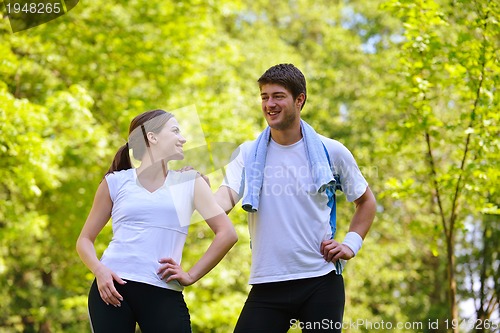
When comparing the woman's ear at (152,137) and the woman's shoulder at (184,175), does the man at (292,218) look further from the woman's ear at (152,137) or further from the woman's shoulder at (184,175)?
the woman's ear at (152,137)

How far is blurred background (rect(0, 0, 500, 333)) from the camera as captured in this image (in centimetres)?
609

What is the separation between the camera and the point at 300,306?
2.95 m

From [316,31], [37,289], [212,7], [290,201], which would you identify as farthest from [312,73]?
[290,201]

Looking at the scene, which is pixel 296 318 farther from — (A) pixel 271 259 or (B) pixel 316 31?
(B) pixel 316 31

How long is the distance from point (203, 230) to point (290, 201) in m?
11.1

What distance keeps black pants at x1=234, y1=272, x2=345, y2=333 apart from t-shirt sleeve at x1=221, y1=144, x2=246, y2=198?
1.43ft

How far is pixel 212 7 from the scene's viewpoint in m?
12.0

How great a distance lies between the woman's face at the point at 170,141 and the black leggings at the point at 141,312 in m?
0.55

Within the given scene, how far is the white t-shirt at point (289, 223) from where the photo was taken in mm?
2914

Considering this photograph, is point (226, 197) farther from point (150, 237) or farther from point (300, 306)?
point (300, 306)

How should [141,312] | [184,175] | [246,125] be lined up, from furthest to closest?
[246,125]
[184,175]
[141,312]

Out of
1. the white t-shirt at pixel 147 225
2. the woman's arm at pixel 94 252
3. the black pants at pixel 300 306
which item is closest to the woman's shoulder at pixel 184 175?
the white t-shirt at pixel 147 225

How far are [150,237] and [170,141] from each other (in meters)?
0.41

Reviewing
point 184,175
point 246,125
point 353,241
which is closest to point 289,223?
point 353,241
